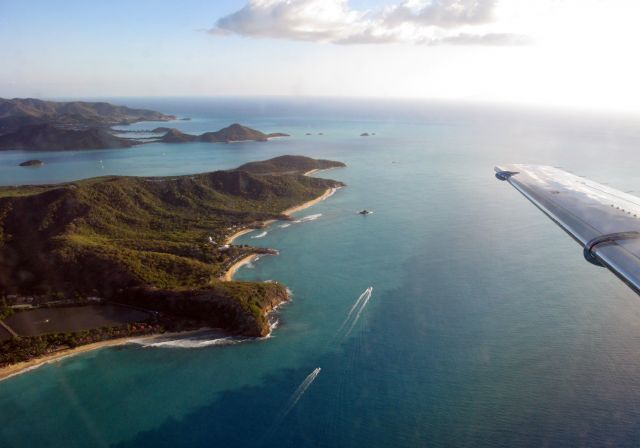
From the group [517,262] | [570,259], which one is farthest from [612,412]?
[570,259]

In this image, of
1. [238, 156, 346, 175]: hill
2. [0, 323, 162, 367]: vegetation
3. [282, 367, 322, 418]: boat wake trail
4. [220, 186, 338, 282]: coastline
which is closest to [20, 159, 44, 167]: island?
[238, 156, 346, 175]: hill

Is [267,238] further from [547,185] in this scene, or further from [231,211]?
[547,185]

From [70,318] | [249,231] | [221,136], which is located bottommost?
[70,318]

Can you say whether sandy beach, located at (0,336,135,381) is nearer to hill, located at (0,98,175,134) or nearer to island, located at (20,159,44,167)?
island, located at (20,159,44,167)

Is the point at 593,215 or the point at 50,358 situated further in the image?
the point at 50,358

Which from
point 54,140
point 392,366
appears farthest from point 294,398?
point 54,140

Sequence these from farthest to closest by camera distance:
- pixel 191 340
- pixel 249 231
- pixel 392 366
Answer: pixel 249 231
pixel 191 340
pixel 392 366

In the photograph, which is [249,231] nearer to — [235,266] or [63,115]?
[235,266]
